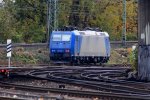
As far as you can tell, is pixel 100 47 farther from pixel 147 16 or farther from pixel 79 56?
pixel 147 16

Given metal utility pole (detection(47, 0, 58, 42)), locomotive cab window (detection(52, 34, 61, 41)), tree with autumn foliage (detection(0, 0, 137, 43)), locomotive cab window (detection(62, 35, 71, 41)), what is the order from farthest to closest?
tree with autumn foliage (detection(0, 0, 137, 43))
metal utility pole (detection(47, 0, 58, 42))
locomotive cab window (detection(52, 34, 61, 41))
locomotive cab window (detection(62, 35, 71, 41))

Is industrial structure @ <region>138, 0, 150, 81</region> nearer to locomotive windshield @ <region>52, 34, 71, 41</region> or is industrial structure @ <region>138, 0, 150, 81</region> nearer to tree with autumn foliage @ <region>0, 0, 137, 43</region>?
locomotive windshield @ <region>52, 34, 71, 41</region>

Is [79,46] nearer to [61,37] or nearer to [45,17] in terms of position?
[61,37]

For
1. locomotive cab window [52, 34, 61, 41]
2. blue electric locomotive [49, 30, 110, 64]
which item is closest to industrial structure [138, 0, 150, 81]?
blue electric locomotive [49, 30, 110, 64]

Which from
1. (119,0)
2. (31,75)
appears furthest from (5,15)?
(31,75)

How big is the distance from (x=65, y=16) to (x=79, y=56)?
21.1 meters

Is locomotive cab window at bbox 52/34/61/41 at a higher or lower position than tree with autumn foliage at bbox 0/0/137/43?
lower

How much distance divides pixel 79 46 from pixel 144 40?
17.9m

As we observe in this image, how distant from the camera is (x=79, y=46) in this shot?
45.8 meters

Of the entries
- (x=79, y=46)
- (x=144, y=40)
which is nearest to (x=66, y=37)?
(x=79, y=46)

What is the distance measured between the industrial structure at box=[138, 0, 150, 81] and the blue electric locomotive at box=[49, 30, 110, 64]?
1743 centimetres

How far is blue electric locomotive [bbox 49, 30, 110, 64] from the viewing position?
45.7m

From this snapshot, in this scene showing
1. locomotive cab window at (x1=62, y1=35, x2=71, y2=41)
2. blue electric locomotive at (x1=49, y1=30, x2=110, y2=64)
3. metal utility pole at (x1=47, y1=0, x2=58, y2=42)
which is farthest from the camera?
metal utility pole at (x1=47, y1=0, x2=58, y2=42)

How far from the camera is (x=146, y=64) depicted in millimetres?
28141
